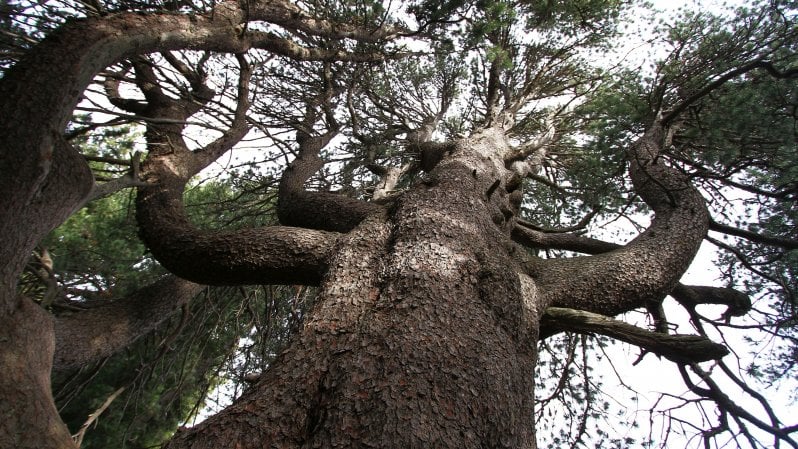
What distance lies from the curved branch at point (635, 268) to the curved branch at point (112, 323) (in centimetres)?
283

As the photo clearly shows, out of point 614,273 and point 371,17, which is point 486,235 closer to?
point 614,273

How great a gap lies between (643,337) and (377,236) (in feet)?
4.42

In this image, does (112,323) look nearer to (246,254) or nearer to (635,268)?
(246,254)

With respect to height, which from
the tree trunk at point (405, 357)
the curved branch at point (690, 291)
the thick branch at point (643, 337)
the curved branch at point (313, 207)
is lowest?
the tree trunk at point (405, 357)

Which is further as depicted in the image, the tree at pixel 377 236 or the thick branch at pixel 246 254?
the thick branch at pixel 246 254

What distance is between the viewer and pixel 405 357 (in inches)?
51.6

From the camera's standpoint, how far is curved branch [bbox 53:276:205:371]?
259cm

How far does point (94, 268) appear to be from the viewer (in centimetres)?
439

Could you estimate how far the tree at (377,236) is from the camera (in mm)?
1291

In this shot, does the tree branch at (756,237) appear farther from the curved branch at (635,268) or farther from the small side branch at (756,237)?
the curved branch at (635,268)

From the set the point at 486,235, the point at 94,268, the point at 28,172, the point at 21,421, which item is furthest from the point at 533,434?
the point at 94,268

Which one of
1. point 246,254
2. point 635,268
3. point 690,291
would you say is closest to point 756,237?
point 690,291

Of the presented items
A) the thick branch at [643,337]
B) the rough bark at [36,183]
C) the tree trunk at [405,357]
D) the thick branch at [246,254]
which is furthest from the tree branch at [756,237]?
the rough bark at [36,183]

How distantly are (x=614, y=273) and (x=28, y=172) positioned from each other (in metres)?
2.78
